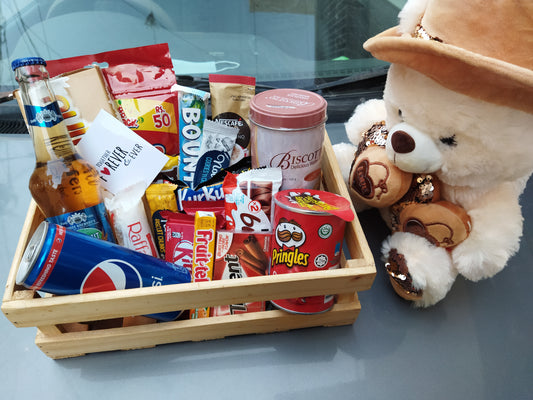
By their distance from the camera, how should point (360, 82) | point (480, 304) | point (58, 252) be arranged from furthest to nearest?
point (360, 82) → point (480, 304) → point (58, 252)

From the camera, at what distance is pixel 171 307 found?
0.64 meters

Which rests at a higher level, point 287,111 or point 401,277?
point 287,111

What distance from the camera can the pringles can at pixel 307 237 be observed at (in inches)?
24.9

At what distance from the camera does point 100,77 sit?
2.76 ft

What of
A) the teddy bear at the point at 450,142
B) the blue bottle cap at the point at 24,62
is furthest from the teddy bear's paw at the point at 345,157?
the blue bottle cap at the point at 24,62

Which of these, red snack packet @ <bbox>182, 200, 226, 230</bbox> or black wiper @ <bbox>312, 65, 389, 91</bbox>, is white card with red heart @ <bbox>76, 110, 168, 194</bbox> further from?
black wiper @ <bbox>312, 65, 389, 91</bbox>

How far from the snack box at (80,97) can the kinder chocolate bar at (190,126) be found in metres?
0.18

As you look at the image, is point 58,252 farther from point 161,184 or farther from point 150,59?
point 150,59

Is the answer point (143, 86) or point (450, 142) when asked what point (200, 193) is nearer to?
point (143, 86)

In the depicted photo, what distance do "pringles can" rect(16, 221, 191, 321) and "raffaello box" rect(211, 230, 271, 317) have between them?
0.11 meters

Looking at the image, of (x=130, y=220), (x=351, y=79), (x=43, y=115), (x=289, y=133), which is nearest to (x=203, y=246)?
(x=130, y=220)

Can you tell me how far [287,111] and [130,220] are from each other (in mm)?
406

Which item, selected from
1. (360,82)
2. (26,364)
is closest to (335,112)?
(360,82)

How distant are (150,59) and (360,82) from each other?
706 millimetres
